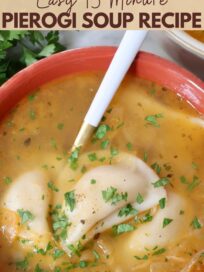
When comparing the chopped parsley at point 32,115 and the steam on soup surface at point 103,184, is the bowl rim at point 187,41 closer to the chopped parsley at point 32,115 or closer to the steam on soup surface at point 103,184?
the steam on soup surface at point 103,184

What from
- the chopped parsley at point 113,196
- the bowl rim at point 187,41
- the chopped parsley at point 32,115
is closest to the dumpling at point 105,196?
the chopped parsley at point 113,196

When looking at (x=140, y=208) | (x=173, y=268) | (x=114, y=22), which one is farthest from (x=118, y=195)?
(x=114, y=22)

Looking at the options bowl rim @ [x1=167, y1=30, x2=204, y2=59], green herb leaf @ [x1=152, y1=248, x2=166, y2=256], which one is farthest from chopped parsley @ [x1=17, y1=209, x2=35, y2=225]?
bowl rim @ [x1=167, y1=30, x2=204, y2=59]

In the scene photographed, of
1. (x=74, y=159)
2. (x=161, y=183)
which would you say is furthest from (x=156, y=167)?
(x=74, y=159)

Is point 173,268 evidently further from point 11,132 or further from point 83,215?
point 11,132

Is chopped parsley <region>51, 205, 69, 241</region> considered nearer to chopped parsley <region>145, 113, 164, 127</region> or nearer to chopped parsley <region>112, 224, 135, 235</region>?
chopped parsley <region>112, 224, 135, 235</region>
